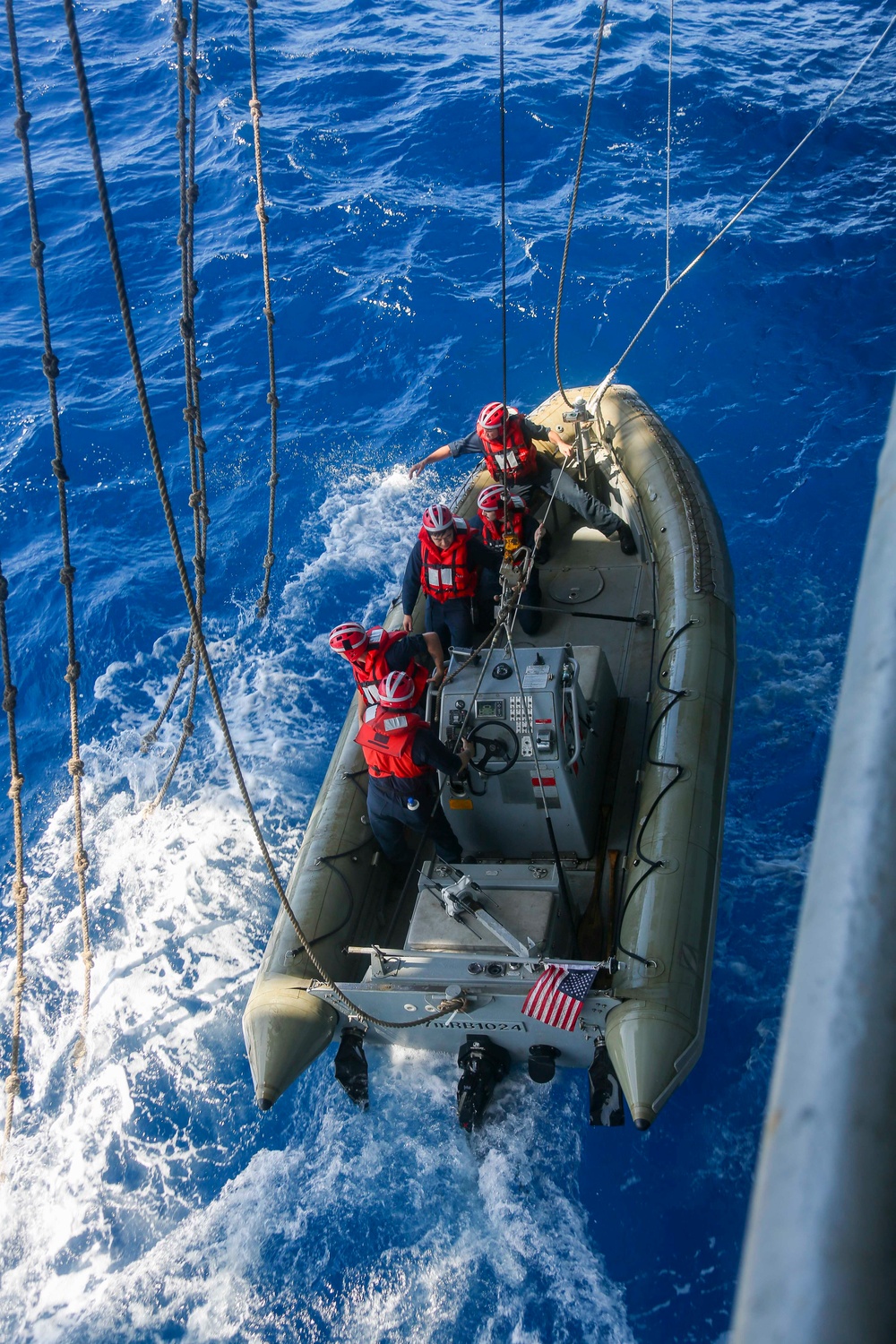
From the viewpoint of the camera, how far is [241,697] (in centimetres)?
813

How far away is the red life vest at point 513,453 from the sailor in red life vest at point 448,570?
636mm

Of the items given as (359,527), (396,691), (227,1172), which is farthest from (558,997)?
(359,527)

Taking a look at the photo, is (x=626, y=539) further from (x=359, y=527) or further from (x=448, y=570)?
(x=359, y=527)

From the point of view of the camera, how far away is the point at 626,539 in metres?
7.19

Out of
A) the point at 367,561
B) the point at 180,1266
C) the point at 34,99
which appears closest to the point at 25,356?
the point at 367,561

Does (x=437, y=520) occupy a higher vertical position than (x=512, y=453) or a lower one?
lower

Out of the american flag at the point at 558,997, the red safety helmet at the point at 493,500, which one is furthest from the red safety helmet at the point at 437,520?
the american flag at the point at 558,997

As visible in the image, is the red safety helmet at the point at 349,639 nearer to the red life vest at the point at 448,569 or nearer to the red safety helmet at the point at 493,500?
the red life vest at the point at 448,569

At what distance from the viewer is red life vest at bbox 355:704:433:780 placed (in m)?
4.93

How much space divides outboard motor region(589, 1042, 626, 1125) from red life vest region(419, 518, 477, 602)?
2.98 meters

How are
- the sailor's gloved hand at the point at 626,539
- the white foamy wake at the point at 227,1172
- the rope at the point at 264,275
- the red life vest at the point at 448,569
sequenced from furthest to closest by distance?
the sailor's gloved hand at the point at 626,539
the red life vest at the point at 448,569
the rope at the point at 264,275
the white foamy wake at the point at 227,1172

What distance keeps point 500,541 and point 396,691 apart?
2.29 metres

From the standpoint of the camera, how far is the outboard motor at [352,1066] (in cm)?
483

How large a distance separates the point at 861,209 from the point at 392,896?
979cm
